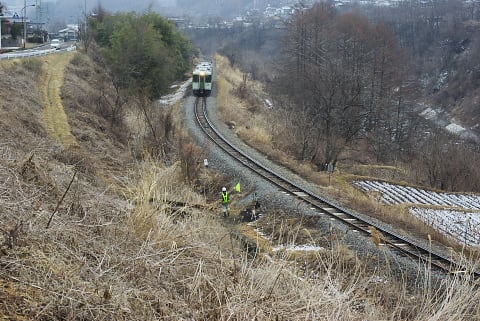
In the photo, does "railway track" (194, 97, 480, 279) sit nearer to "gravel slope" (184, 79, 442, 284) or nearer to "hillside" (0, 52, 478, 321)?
"gravel slope" (184, 79, 442, 284)

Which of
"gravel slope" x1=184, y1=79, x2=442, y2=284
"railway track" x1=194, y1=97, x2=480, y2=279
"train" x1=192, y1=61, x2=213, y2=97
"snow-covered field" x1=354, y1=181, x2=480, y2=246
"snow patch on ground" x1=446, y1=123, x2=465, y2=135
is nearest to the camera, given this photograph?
"gravel slope" x1=184, y1=79, x2=442, y2=284

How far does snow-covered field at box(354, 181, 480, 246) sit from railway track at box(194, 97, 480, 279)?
1.72 m

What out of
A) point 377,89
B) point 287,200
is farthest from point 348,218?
point 377,89

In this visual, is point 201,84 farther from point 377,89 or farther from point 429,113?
point 429,113

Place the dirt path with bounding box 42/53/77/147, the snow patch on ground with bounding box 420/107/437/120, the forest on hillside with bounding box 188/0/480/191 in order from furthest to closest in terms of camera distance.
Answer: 1. the snow patch on ground with bounding box 420/107/437/120
2. the forest on hillside with bounding box 188/0/480/191
3. the dirt path with bounding box 42/53/77/147

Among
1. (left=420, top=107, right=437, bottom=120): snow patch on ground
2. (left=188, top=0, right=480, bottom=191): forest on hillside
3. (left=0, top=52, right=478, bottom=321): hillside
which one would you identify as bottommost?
(left=420, top=107, right=437, bottom=120): snow patch on ground

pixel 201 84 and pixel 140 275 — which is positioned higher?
pixel 140 275

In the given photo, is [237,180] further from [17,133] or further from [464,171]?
[464,171]

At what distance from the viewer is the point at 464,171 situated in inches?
949

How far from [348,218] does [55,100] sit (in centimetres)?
1379

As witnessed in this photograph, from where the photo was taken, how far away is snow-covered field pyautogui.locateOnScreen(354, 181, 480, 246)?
12.3m

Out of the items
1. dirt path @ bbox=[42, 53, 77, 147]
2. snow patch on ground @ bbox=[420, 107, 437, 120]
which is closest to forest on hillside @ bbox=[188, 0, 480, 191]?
snow patch on ground @ bbox=[420, 107, 437, 120]

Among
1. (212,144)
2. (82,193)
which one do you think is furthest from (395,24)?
(82,193)

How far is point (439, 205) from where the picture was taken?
15.8m
